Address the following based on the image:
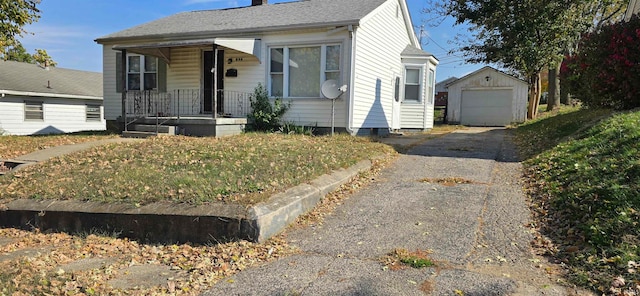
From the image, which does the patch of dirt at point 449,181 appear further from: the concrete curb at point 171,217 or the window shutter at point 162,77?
the window shutter at point 162,77

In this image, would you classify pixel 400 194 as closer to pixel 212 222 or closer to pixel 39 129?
pixel 212 222

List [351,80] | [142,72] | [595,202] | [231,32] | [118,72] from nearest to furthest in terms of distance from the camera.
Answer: [595,202] → [351,80] → [231,32] → [142,72] → [118,72]

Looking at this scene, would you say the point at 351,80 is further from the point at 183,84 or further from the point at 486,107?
the point at 486,107

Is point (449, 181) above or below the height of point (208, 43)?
below

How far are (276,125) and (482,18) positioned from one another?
10662 mm

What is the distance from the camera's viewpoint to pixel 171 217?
4.45 meters

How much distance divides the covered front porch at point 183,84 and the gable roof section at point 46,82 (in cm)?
926

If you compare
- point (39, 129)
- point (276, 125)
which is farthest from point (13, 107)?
point (276, 125)

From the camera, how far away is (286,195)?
4918 millimetres

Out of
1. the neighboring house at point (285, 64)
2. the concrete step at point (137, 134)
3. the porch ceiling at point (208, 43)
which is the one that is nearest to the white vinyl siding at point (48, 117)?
the neighboring house at point (285, 64)

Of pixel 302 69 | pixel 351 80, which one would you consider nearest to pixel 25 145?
pixel 302 69

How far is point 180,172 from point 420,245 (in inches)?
144

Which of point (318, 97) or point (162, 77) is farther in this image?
point (162, 77)

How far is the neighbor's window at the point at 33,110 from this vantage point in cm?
2072
